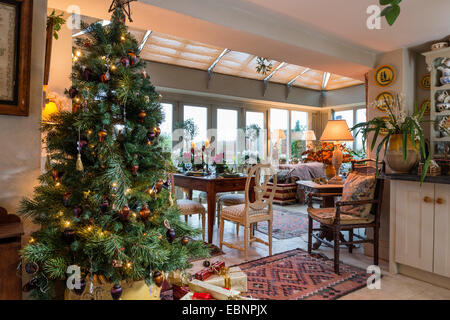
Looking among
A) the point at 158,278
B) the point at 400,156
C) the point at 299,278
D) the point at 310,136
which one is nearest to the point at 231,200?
the point at 299,278

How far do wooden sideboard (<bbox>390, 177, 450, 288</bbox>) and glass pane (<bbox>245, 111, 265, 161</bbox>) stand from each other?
4.85 metres

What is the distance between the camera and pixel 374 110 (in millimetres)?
3523

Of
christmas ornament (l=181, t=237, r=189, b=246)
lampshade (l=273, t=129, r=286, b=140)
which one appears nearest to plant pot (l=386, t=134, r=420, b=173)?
christmas ornament (l=181, t=237, r=189, b=246)

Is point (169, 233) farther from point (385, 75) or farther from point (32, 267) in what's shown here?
point (385, 75)

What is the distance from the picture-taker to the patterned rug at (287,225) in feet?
13.2

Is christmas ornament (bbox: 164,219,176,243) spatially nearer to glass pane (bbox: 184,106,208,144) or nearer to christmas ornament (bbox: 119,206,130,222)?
christmas ornament (bbox: 119,206,130,222)

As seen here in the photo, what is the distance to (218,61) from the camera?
626cm

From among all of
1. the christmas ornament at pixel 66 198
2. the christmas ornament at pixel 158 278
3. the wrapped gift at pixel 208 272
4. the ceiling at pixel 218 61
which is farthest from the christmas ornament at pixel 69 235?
the ceiling at pixel 218 61

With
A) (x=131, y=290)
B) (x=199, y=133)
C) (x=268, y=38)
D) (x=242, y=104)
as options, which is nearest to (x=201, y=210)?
(x=268, y=38)

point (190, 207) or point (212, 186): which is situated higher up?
point (212, 186)

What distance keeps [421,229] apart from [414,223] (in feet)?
0.24

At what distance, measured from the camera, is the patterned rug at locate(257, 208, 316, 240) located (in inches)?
159

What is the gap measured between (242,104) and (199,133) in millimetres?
1513
